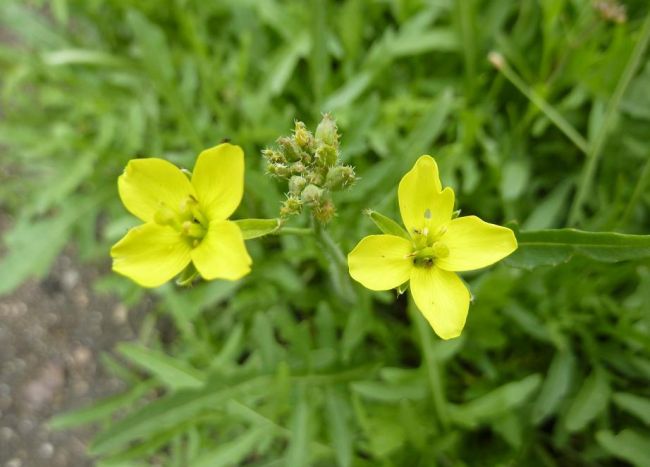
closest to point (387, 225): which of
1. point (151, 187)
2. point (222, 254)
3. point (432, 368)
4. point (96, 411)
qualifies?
point (222, 254)

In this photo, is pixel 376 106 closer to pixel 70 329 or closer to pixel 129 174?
pixel 129 174

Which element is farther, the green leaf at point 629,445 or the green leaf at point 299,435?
the green leaf at point 299,435

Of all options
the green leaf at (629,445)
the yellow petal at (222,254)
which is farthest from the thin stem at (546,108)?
the yellow petal at (222,254)

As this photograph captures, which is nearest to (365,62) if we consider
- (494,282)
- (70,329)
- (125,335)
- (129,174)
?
(494,282)

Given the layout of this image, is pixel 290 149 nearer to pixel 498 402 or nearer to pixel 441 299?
pixel 441 299

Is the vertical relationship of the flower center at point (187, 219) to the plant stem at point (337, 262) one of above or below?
above

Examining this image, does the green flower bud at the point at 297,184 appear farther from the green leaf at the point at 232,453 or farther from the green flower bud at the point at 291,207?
the green leaf at the point at 232,453
